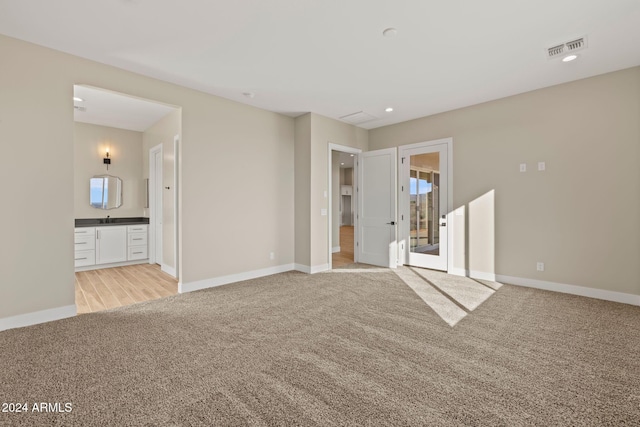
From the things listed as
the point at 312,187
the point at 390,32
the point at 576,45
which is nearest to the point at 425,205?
the point at 312,187

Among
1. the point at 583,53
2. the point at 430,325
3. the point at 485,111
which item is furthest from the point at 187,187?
the point at 583,53

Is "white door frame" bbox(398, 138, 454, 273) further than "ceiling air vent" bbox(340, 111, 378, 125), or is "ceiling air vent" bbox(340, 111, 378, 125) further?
"ceiling air vent" bbox(340, 111, 378, 125)

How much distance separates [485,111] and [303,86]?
9.96 ft

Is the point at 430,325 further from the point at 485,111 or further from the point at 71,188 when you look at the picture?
the point at 71,188

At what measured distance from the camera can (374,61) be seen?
3436mm

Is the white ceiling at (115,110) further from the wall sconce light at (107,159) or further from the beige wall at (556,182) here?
the beige wall at (556,182)

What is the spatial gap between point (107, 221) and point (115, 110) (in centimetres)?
244

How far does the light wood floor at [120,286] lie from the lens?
3.81 meters

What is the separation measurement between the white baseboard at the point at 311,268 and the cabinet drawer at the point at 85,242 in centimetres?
396

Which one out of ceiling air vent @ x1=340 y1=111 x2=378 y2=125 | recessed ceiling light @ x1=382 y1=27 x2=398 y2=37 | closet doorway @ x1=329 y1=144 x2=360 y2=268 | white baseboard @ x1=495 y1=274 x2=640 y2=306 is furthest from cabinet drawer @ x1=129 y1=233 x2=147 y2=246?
white baseboard @ x1=495 y1=274 x2=640 y2=306

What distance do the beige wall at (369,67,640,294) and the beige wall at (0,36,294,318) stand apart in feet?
10.8

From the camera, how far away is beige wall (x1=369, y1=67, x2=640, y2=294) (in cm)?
369

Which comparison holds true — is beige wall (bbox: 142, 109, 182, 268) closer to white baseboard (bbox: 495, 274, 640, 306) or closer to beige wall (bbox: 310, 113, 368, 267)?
beige wall (bbox: 310, 113, 368, 267)

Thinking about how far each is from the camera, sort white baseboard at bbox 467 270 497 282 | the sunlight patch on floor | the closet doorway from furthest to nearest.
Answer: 1. the closet doorway
2. white baseboard at bbox 467 270 497 282
3. the sunlight patch on floor
